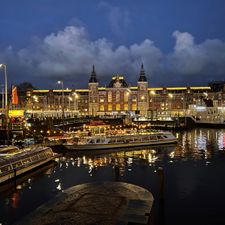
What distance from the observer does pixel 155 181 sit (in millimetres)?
31641

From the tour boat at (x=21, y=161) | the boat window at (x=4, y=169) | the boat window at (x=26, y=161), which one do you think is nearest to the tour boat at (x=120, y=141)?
the tour boat at (x=21, y=161)

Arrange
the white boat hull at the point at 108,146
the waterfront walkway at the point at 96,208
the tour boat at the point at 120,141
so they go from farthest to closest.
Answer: the tour boat at the point at 120,141
the white boat hull at the point at 108,146
the waterfront walkway at the point at 96,208

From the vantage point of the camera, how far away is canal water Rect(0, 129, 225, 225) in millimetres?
22781

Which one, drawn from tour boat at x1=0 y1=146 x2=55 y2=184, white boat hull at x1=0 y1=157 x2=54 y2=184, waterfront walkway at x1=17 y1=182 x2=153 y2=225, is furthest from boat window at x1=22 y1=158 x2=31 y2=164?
waterfront walkway at x1=17 y1=182 x2=153 y2=225

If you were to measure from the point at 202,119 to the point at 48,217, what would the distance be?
135660 millimetres

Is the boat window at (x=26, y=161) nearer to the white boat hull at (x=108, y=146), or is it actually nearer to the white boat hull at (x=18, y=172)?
the white boat hull at (x=18, y=172)

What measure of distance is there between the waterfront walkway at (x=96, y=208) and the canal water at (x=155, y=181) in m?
3.27

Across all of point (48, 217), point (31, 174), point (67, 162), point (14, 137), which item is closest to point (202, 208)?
point (48, 217)

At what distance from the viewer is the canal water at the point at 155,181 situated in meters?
22.8

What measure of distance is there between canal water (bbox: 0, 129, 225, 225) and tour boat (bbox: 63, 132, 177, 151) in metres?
4.81

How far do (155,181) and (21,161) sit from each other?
1581cm

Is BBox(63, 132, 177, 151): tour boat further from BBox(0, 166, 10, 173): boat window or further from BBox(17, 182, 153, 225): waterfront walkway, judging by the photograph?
BBox(17, 182, 153, 225): waterfront walkway

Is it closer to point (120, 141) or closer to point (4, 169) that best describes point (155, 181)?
point (4, 169)

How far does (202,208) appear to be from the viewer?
77.6ft
